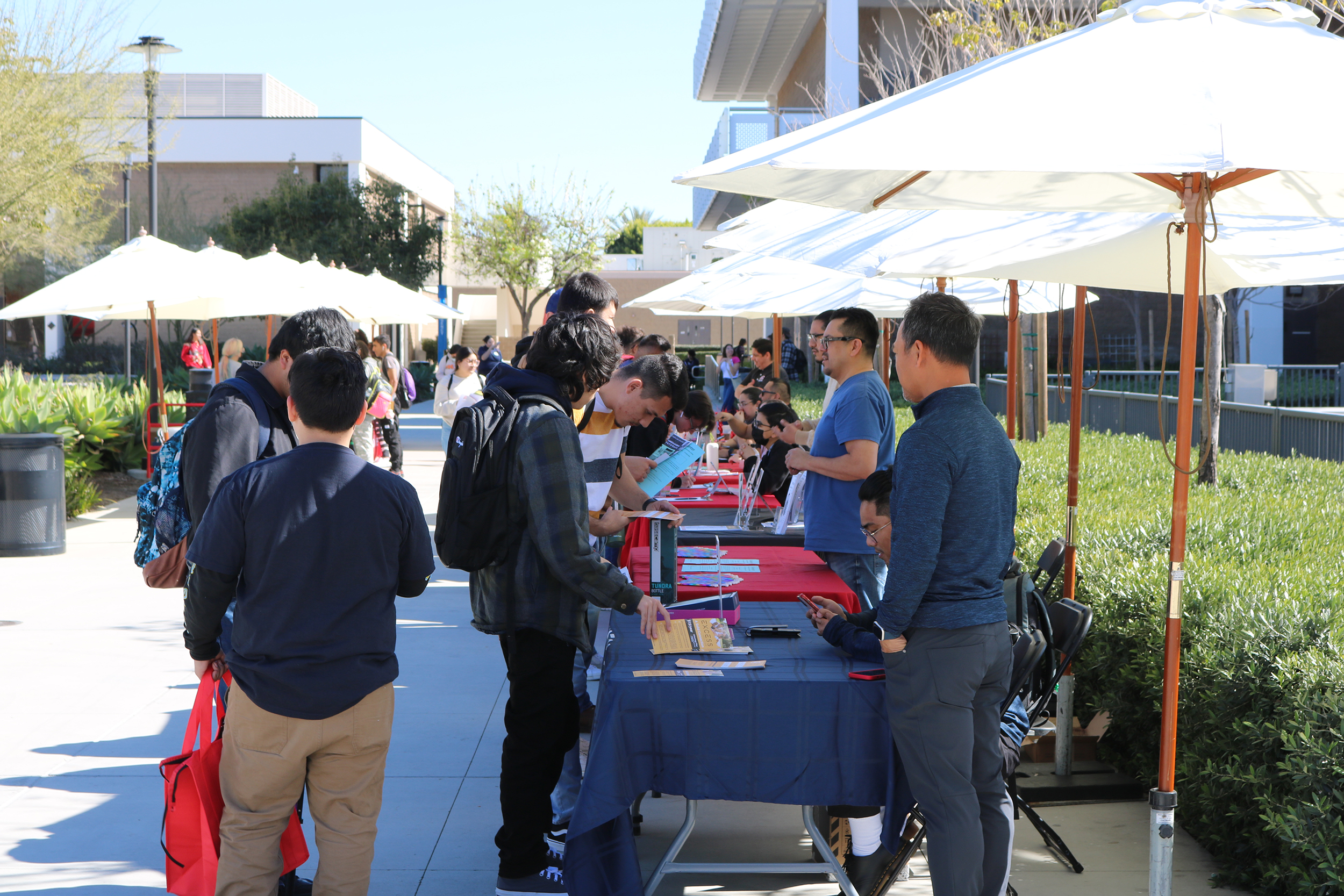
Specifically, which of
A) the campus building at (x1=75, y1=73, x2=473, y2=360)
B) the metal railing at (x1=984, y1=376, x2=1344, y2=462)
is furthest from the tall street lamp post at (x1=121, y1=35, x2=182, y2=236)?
the campus building at (x1=75, y1=73, x2=473, y2=360)

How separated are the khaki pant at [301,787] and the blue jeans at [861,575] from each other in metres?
2.18

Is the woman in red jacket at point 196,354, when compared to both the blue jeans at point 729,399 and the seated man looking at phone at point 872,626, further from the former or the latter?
the seated man looking at phone at point 872,626

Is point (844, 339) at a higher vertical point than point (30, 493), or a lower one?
higher

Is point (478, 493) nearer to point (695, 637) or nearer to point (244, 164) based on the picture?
point (695, 637)

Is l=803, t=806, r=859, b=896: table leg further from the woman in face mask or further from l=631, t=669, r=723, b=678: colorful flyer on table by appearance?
the woman in face mask

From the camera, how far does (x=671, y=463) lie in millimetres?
4609

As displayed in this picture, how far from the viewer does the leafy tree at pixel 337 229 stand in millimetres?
32938

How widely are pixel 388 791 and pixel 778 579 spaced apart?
1.93m

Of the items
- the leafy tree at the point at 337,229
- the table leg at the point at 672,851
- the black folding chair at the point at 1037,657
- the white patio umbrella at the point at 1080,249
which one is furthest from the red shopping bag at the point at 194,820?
the leafy tree at the point at 337,229

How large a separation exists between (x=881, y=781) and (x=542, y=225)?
153 feet

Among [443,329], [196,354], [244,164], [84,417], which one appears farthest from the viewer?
[443,329]

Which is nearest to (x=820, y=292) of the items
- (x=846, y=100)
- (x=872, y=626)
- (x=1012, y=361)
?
(x=1012, y=361)

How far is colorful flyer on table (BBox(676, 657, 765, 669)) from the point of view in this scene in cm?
346

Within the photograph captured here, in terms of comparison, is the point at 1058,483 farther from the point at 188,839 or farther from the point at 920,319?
the point at 188,839
